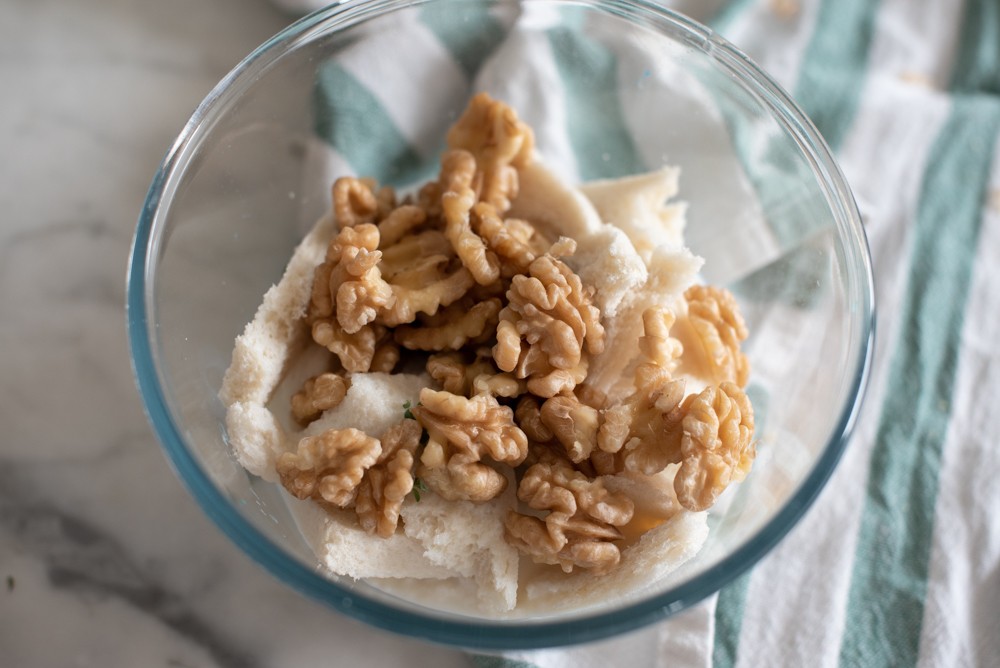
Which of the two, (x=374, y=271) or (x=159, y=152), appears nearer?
(x=374, y=271)

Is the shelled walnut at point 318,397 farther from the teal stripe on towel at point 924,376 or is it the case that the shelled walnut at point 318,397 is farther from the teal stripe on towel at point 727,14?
the teal stripe on towel at point 727,14

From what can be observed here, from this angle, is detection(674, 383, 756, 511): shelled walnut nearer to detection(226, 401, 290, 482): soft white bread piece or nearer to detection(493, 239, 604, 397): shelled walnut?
detection(493, 239, 604, 397): shelled walnut

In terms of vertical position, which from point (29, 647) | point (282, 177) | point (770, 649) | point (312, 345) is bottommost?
point (29, 647)

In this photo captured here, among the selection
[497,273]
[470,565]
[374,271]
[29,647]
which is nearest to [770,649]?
[470,565]

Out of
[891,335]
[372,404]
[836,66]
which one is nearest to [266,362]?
[372,404]

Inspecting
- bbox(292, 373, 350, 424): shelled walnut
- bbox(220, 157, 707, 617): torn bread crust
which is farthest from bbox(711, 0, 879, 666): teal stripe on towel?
bbox(292, 373, 350, 424): shelled walnut

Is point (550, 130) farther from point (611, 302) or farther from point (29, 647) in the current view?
point (29, 647)
